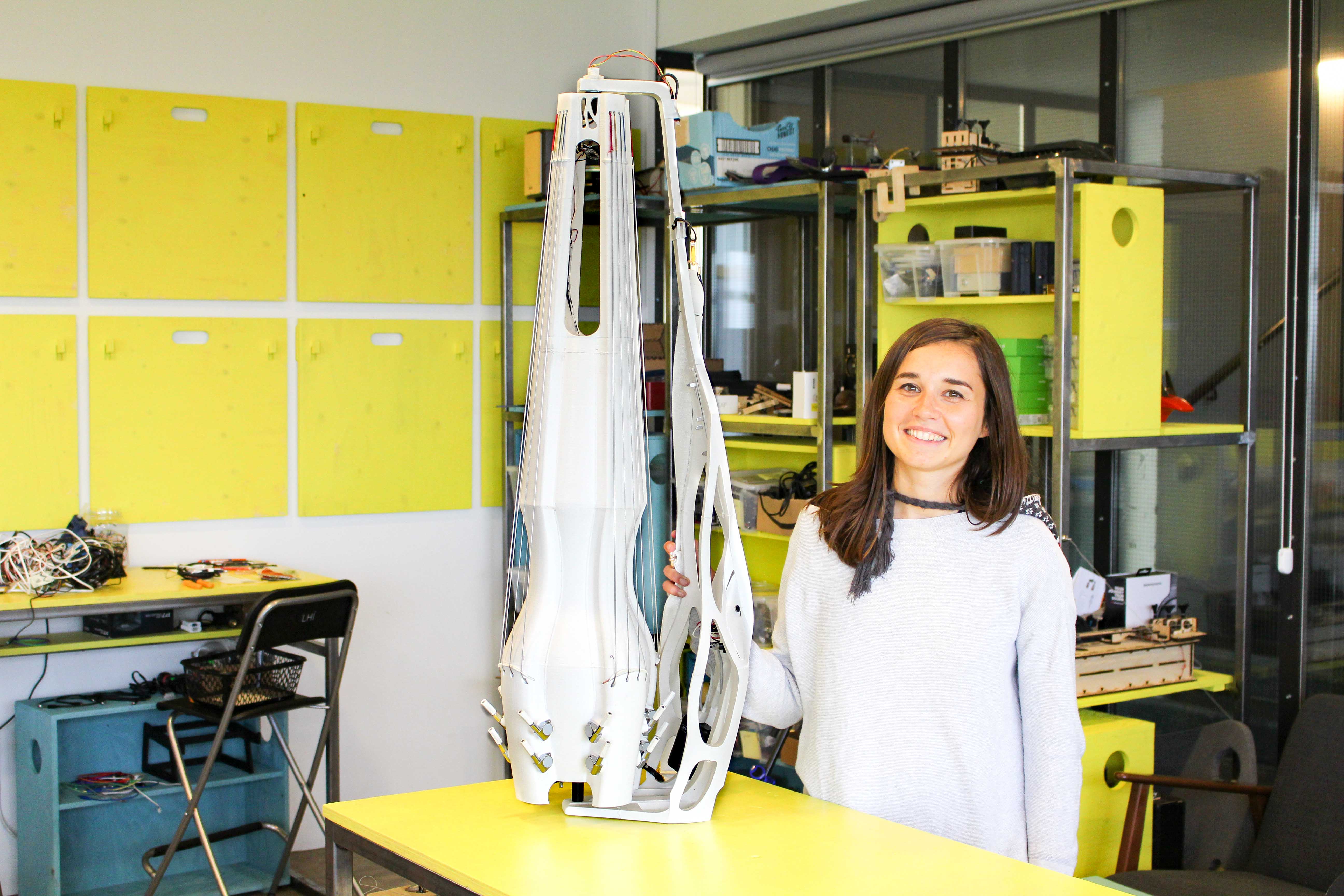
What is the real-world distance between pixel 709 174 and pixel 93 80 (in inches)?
76.3

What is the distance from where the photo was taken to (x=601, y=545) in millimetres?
1966

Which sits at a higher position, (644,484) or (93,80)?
(93,80)

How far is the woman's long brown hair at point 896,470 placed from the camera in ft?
6.84

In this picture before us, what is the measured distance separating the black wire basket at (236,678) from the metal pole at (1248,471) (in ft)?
8.73

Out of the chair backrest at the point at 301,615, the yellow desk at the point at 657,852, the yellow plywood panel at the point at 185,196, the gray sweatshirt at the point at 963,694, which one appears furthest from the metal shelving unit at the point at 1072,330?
the yellow plywood panel at the point at 185,196

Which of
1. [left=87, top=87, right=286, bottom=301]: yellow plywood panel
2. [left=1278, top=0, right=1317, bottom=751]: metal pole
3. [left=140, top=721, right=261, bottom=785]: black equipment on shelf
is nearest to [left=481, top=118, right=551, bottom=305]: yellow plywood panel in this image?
[left=87, top=87, right=286, bottom=301]: yellow plywood panel

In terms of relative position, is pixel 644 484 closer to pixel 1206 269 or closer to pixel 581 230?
Result: pixel 581 230

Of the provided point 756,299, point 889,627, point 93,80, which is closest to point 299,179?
point 93,80

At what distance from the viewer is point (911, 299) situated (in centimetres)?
362

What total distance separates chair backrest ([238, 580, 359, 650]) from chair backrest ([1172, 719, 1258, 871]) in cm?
236

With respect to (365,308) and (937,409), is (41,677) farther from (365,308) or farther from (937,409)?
(937,409)

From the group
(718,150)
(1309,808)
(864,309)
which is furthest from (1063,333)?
(718,150)

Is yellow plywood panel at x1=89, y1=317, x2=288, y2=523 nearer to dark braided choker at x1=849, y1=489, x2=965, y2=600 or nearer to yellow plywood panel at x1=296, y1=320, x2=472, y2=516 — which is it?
yellow plywood panel at x1=296, y1=320, x2=472, y2=516

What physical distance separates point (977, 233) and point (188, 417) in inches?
99.8
